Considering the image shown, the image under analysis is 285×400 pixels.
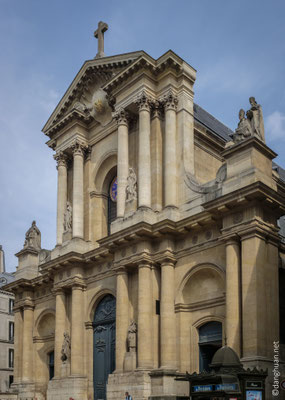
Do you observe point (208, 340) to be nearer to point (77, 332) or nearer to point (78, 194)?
point (77, 332)

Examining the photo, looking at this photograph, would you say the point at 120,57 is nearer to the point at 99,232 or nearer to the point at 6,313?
the point at 99,232

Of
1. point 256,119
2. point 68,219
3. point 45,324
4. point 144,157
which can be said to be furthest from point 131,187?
point 45,324

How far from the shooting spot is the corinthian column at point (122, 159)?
29.8 metres

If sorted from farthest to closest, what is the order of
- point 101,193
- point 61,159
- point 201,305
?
point 61,159 → point 101,193 → point 201,305

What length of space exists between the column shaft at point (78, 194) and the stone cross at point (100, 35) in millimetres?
6009

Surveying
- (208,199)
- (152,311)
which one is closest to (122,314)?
(152,311)

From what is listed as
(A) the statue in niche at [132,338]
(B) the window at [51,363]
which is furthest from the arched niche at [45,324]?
(A) the statue in niche at [132,338]

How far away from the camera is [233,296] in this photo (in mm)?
23266

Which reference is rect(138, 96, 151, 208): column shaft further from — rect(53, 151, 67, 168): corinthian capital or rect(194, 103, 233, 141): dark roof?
rect(53, 151, 67, 168): corinthian capital

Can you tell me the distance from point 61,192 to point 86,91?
20.7 feet

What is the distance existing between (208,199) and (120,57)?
10342 millimetres

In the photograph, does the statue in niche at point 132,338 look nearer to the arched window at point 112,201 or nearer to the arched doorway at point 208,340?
the arched doorway at point 208,340

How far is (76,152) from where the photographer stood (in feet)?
114

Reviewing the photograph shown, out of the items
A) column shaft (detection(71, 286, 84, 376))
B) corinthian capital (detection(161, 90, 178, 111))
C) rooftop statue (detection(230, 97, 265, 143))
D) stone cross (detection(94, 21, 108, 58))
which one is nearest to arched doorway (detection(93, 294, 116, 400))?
column shaft (detection(71, 286, 84, 376))
